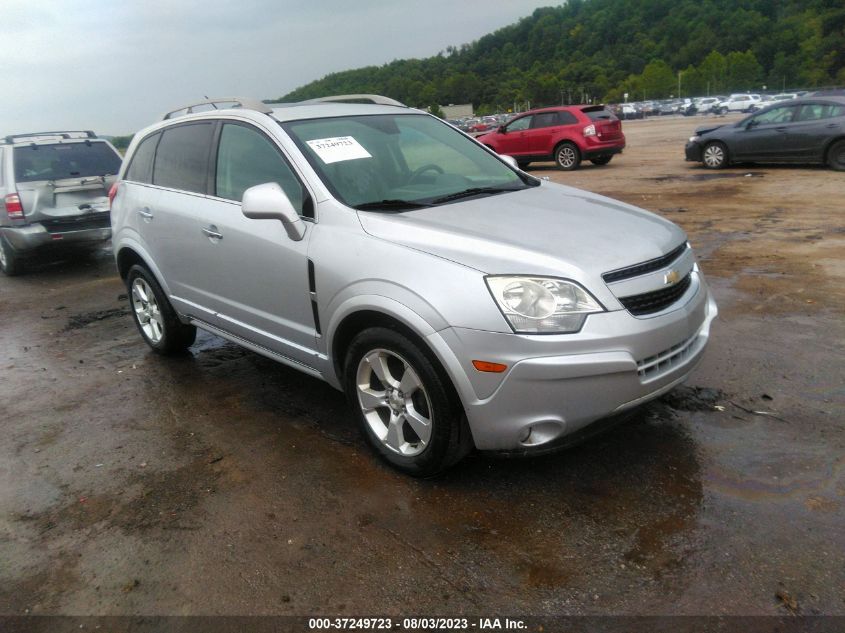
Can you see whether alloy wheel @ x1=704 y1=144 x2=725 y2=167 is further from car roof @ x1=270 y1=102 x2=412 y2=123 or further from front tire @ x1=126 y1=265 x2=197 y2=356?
front tire @ x1=126 y1=265 x2=197 y2=356

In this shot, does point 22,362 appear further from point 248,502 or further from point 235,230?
point 248,502

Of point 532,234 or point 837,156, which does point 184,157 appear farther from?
point 837,156

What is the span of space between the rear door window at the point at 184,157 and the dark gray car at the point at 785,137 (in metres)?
12.8

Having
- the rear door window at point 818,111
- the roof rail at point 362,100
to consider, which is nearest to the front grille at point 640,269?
the roof rail at point 362,100

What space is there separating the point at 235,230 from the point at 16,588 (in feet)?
6.79

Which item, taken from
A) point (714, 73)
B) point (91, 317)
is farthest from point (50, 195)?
point (714, 73)

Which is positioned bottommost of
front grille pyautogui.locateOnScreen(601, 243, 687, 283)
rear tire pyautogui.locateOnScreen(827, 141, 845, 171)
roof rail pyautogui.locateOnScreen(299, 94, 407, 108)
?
rear tire pyautogui.locateOnScreen(827, 141, 845, 171)

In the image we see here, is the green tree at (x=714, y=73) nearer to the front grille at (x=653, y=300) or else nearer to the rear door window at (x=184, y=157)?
the rear door window at (x=184, y=157)

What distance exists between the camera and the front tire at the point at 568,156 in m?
17.7

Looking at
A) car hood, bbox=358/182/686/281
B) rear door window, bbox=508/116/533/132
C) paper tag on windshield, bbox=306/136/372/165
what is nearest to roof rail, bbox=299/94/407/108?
paper tag on windshield, bbox=306/136/372/165

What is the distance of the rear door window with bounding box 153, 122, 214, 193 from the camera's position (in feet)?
14.4

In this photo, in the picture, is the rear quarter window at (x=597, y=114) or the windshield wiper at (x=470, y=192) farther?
the rear quarter window at (x=597, y=114)

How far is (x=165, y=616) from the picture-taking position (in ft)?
8.25

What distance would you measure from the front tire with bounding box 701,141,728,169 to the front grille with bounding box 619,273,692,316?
13.3 meters
